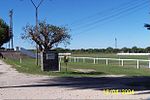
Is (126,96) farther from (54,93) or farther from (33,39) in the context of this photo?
(33,39)

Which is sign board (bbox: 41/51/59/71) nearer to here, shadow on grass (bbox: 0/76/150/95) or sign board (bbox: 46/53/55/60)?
sign board (bbox: 46/53/55/60)

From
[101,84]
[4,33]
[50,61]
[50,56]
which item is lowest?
[101,84]

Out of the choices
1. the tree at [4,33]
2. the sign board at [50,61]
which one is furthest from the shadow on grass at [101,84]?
the tree at [4,33]

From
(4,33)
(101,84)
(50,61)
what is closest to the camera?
(101,84)

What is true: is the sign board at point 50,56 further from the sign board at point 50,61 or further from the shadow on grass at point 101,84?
the shadow on grass at point 101,84

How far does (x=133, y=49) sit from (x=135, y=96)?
144431 millimetres

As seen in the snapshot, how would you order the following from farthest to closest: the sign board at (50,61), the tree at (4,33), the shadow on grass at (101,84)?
1. the tree at (4,33)
2. the sign board at (50,61)
3. the shadow on grass at (101,84)

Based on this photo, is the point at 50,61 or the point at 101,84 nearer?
the point at 101,84

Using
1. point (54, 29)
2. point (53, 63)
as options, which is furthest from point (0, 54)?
point (53, 63)

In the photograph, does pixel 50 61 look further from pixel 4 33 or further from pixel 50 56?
pixel 4 33

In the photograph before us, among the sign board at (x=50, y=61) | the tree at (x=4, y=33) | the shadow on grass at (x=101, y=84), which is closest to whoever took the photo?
the shadow on grass at (x=101, y=84)

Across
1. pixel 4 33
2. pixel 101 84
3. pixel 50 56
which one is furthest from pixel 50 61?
pixel 4 33

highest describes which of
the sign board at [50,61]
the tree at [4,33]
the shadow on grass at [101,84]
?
the tree at [4,33]

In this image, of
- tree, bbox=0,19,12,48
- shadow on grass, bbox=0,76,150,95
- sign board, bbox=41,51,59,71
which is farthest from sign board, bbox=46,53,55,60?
tree, bbox=0,19,12,48
